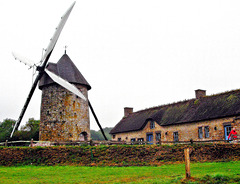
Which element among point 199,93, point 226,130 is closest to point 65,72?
point 199,93

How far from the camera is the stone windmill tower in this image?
87.5ft

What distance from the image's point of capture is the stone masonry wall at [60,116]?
26609 millimetres

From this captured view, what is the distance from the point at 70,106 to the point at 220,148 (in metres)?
16.2

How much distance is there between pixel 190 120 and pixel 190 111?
178 centimetres

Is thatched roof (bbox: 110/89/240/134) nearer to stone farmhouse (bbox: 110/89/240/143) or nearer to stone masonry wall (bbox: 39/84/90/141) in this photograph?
stone farmhouse (bbox: 110/89/240/143)

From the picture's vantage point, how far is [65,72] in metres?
28.8

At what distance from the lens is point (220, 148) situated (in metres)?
15.3

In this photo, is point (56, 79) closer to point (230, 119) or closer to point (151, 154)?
point (151, 154)

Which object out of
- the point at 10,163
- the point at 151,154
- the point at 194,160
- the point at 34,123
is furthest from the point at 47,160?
the point at 34,123

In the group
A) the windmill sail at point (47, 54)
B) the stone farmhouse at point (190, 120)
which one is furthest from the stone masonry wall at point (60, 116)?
the stone farmhouse at point (190, 120)

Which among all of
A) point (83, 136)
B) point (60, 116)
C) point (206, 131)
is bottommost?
point (83, 136)

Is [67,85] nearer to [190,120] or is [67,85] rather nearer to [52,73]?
[52,73]

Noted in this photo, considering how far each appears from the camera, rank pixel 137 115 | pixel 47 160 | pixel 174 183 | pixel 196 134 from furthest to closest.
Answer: pixel 137 115
pixel 196 134
pixel 47 160
pixel 174 183

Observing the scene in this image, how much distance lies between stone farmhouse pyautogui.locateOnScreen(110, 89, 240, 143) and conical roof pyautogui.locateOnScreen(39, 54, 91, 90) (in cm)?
831
